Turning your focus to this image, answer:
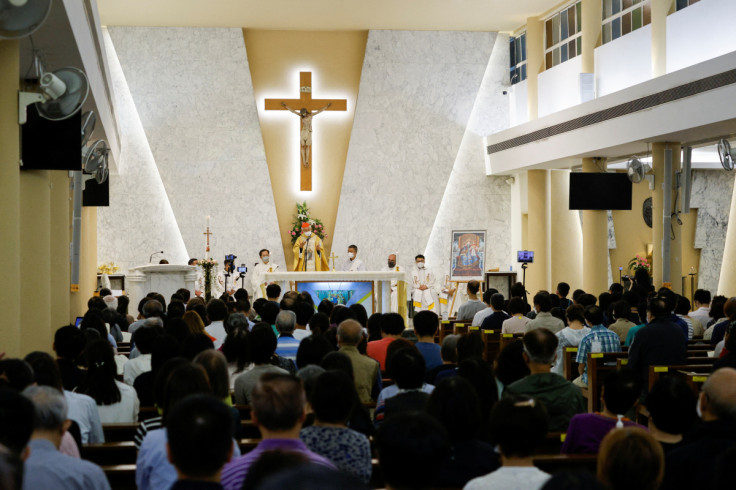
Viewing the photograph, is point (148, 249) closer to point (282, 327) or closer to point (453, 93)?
point (453, 93)

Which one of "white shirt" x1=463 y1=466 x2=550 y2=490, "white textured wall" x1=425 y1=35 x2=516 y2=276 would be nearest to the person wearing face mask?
"white textured wall" x1=425 y1=35 x2=516 y2=276

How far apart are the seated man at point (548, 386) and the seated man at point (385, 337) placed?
6.17ft

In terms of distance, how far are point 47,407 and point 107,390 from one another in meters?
1.81

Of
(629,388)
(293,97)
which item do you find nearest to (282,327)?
(629,388)

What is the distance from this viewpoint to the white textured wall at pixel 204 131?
18.8 metres

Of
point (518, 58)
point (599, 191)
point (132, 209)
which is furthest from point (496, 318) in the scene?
point (518, 58)

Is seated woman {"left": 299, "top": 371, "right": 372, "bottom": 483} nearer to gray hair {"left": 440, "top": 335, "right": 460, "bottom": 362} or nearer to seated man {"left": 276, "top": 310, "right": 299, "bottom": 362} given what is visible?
gray hair {"left": 440, "top": 335, "right": 460, "bottom": 362}

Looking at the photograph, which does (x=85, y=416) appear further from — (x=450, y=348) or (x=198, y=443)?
(x=450, y=348)

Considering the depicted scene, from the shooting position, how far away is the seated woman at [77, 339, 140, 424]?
15.9ft

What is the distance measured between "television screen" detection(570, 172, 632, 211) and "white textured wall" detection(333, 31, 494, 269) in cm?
A: 490

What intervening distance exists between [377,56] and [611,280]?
756cm

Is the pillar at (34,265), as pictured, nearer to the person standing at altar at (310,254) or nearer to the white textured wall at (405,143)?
the person standing at altar at (310,254)

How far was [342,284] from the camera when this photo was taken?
1491cm

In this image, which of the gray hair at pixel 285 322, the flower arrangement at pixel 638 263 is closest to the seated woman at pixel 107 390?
the gray hair at pixel 285 322
